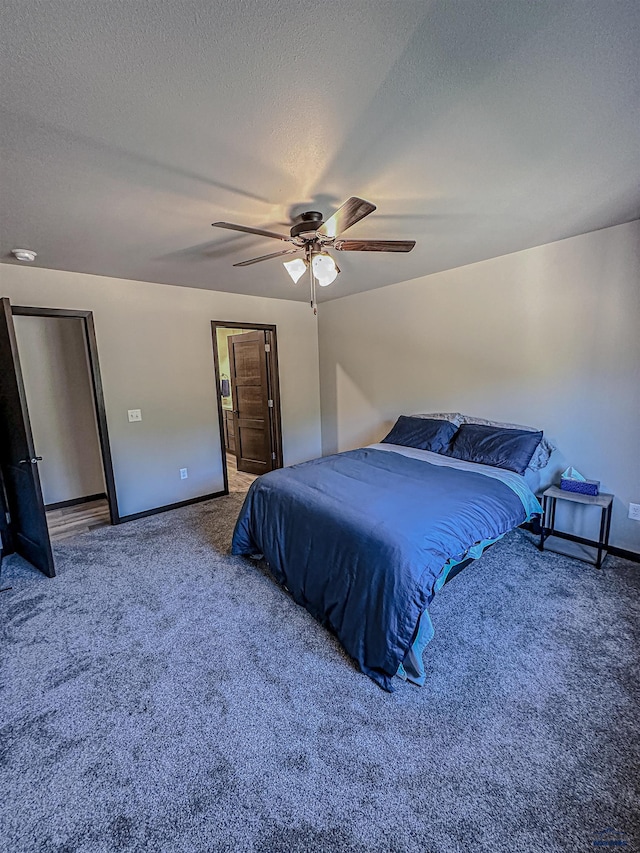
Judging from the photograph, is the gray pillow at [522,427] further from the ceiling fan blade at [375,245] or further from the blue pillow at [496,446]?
the ceiling fan blade at [375,245]

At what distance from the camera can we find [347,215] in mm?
1758

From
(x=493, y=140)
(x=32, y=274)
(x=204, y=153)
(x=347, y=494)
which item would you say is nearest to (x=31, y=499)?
(x=32, y=274)

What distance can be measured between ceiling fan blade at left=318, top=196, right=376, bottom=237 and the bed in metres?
1.57

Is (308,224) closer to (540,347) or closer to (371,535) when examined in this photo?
(371,535)

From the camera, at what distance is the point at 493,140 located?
1571mm

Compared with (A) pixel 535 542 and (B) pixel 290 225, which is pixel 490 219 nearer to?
(B) pixel 290 225

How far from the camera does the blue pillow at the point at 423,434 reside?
11.4ft

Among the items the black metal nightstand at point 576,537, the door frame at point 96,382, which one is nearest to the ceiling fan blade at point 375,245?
the black metal nightstand at point 576,537

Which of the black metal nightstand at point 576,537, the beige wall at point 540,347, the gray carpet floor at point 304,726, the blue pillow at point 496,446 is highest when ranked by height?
the beige wall at point 540,347

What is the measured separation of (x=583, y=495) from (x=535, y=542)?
58cm

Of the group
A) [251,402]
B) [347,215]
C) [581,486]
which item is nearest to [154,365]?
[251,402]

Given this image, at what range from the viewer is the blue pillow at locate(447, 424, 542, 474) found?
9.57 feet

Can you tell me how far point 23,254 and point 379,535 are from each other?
3.24m

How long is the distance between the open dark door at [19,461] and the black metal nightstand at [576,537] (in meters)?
3.89
